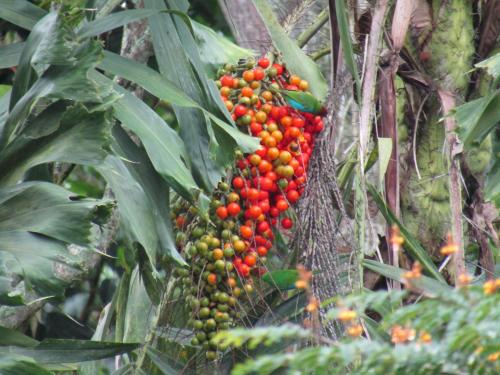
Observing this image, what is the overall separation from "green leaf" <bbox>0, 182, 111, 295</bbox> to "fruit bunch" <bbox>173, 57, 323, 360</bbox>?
27 centimetres

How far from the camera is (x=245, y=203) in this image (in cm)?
216

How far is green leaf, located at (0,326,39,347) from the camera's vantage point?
207 cm

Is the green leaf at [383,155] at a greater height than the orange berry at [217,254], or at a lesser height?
greater

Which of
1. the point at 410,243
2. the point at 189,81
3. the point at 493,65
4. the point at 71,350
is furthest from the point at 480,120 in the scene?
the point at 71,350

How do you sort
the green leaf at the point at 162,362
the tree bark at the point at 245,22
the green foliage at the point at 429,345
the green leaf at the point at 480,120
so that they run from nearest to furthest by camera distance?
the green foliage at the point at 429,345 < the green leaf at the point at 480,120 < the green leaf at the point at 162,362 < the tree bark at the point at 245,22

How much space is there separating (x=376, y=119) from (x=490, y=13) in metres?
0.46

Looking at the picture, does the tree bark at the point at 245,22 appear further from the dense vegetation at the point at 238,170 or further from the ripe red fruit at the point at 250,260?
the ripe red fruit at the point at 250,260

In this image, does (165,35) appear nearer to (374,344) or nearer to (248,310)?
(248,310)

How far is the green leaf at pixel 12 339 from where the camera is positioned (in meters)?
2.07

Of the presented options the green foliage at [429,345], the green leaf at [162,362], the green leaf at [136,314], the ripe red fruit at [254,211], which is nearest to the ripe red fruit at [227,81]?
the ripe red fruit at [254,211]

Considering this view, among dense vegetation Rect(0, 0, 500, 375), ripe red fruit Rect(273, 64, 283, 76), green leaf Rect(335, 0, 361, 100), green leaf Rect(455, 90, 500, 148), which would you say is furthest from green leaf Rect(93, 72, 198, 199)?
green leaf Rect(455, 90, 500, 148)

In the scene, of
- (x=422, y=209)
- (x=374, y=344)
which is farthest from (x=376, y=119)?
(x=374, y=344)

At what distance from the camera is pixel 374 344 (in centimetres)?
122

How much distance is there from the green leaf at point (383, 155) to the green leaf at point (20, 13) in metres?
0.85
